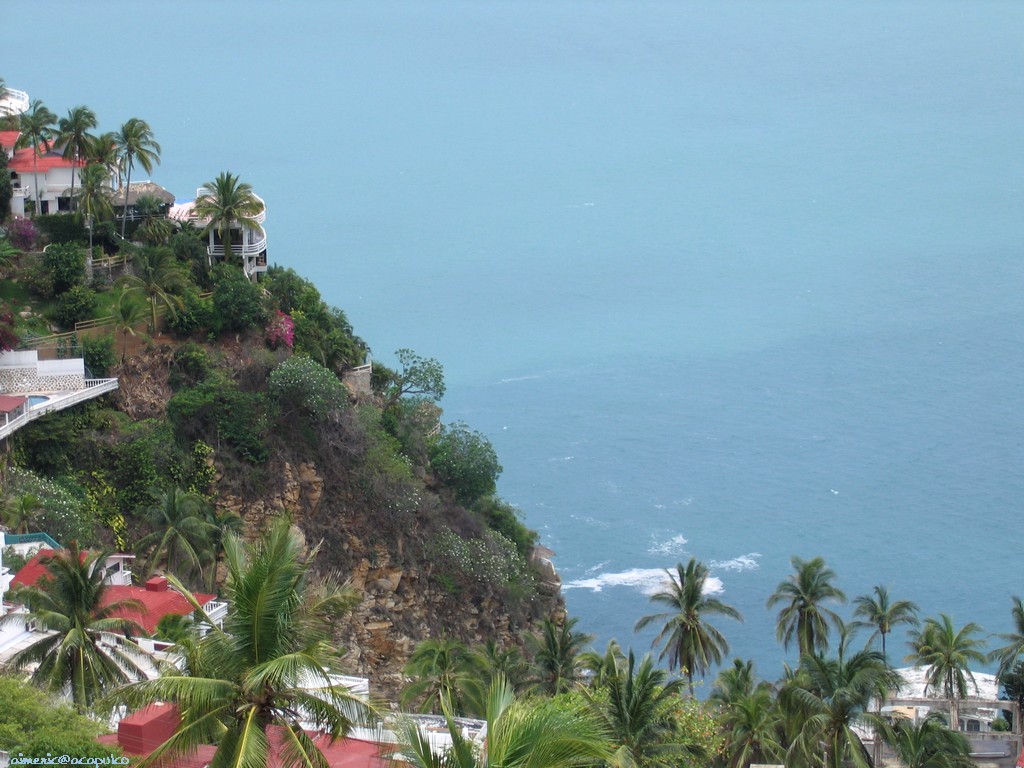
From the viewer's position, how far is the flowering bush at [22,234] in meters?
78.5

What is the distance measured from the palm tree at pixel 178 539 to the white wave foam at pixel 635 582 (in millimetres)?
43094

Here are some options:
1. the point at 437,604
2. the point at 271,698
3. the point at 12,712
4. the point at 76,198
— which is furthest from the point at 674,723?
the point at 76,198

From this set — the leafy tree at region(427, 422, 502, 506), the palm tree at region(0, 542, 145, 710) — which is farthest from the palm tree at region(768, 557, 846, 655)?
the palm tree at region(0, 542, 145, 710)

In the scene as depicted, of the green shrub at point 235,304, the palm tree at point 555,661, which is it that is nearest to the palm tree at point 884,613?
the palm tree at point 555,661

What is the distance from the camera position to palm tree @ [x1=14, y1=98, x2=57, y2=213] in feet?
266

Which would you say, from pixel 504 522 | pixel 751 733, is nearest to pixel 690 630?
pixel 751 733

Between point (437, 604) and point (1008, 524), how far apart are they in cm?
5259

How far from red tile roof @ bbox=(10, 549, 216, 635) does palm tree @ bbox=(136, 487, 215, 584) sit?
9.89ft

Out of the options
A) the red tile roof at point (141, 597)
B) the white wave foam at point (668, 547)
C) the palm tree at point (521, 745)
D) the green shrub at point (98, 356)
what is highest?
the green shrub at point (98, 356)

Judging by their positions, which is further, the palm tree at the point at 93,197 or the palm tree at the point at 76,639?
the palm tree at the point at 93,197

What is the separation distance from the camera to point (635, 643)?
9625cm

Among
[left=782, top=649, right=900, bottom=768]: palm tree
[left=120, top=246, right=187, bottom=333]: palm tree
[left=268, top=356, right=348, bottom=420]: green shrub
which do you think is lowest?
[left=782, top=649, right=900, bottom=768]: palm tree

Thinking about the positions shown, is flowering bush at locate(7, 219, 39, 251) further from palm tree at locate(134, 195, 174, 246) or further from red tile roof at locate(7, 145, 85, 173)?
palm tree at locate(134, 195, 174, 246)

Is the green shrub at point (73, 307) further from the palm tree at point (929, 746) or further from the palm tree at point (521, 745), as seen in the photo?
the palm tree at point (521, 745)
